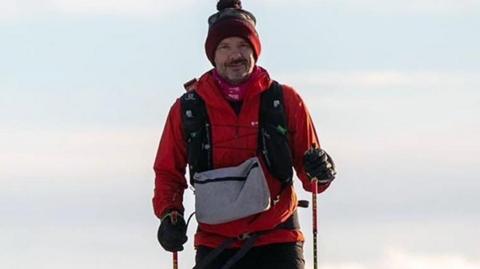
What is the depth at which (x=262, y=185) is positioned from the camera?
1071cm

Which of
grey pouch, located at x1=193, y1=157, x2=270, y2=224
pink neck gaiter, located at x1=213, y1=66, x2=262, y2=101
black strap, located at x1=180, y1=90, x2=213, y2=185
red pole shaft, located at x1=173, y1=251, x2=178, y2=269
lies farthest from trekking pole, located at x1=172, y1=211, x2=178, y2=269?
pink neck gaiter, located at x1=213, y1=66, x2=262, y2=101

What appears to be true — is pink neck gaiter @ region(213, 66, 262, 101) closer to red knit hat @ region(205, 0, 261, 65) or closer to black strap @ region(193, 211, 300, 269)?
red knit hat @ region(205, 0, 261, 65)

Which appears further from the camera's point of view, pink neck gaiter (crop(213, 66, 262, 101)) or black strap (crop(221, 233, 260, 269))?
pink neck gaiter (crop(213, 66, 262, 101))

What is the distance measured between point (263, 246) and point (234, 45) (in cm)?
125

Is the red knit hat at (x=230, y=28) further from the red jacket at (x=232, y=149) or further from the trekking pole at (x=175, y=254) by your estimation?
the trekking pole at (x=175, y=254)

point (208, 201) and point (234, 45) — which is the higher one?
point (234, 45)

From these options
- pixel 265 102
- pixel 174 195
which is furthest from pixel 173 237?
pixel 265 102

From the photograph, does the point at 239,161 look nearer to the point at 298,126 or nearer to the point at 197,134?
the point at 197,134

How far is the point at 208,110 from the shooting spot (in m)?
10.9

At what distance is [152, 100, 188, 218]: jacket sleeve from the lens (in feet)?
35.9

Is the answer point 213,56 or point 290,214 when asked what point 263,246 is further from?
point 213,56

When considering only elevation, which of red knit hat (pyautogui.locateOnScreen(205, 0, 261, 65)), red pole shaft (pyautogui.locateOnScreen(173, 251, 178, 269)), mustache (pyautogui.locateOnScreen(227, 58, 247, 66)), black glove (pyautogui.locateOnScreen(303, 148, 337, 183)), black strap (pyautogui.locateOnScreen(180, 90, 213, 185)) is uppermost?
red knit hat (pyautogui.locateOnScreen(205, 0, 261, 65))

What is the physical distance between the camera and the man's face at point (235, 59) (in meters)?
10.9

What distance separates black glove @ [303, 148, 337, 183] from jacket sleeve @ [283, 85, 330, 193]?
0.14 metres
